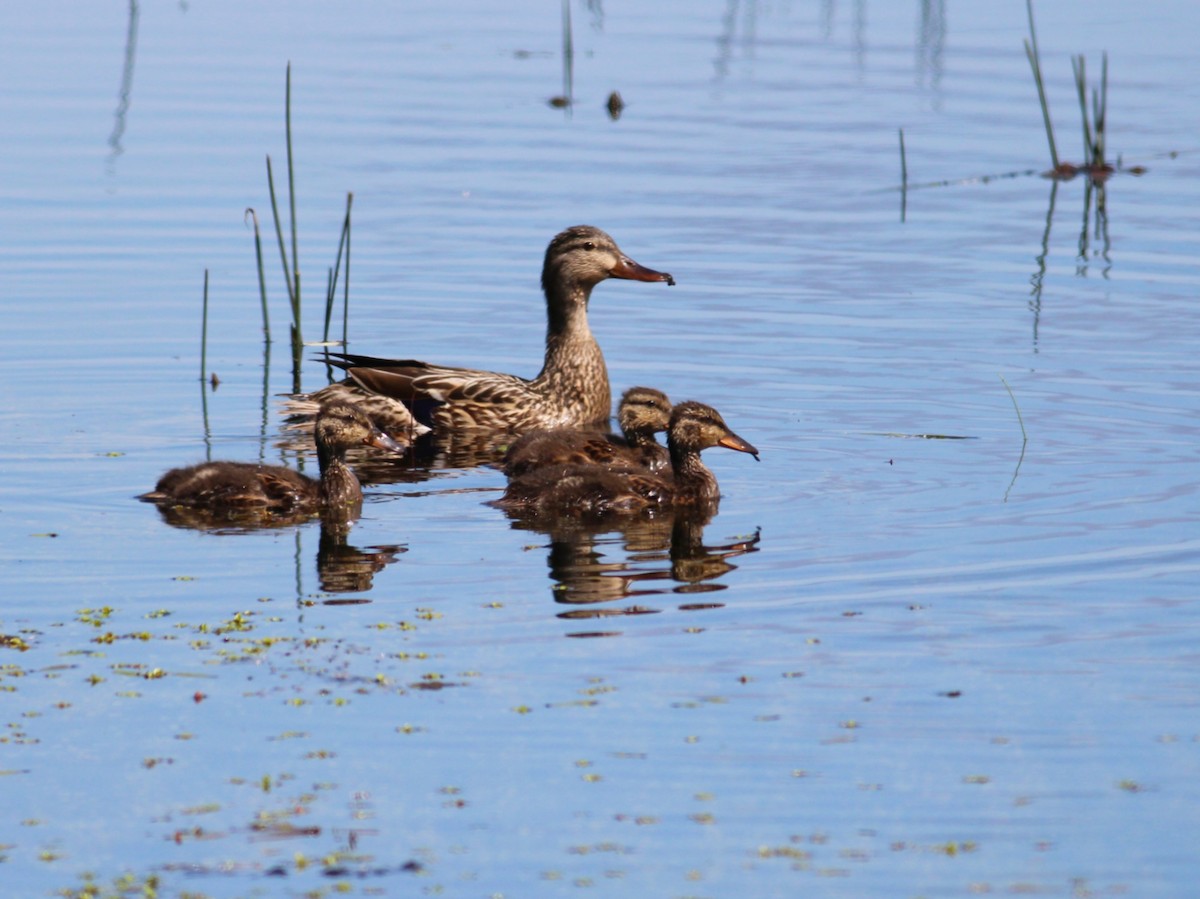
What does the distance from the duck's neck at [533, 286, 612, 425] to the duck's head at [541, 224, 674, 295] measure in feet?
0.25

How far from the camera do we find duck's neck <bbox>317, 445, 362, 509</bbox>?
9906 mm

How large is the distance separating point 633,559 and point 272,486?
6.48ft

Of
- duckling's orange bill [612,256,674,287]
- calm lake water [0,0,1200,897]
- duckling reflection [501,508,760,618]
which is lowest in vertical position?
duckling reflection [501,508,760,618]

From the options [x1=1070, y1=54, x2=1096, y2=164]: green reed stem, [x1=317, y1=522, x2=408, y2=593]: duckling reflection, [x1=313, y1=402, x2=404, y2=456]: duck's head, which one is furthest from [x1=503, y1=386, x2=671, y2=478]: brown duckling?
[x1=1070, y1=54, x2=1096, y2=164]: green reed stem

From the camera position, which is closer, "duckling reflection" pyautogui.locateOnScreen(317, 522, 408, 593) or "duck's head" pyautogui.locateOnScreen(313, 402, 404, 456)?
"duckling reflection" pyautogui.locateOnScreen(317, 522, 408, 593)

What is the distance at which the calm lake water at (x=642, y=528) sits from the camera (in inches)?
227

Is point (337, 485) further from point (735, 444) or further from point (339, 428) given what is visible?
point (735, 444)

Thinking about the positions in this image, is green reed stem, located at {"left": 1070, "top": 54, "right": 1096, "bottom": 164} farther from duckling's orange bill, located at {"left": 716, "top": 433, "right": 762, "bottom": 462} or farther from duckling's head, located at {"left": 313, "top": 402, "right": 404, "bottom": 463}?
duckling's head, located at {"left": 313, "top": 402, "right": 404, "bottom": 463}

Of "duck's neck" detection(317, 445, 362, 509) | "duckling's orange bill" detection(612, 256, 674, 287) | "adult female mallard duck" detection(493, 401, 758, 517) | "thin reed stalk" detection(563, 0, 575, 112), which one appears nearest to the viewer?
"adult female mallard duck" detection(493, 401, 758, 517)

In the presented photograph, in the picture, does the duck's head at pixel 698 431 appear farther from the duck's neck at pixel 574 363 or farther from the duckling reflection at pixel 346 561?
the duck's neck at pixel 574 363

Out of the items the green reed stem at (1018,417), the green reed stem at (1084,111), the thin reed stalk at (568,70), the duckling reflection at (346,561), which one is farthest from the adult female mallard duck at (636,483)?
the thin reed stalk at (568,70)

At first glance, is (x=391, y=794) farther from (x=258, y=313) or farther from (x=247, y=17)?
(x=247, y=17)

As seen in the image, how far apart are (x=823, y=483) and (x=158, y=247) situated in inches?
298

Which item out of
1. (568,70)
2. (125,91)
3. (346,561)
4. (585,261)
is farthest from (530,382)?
(125,91)
